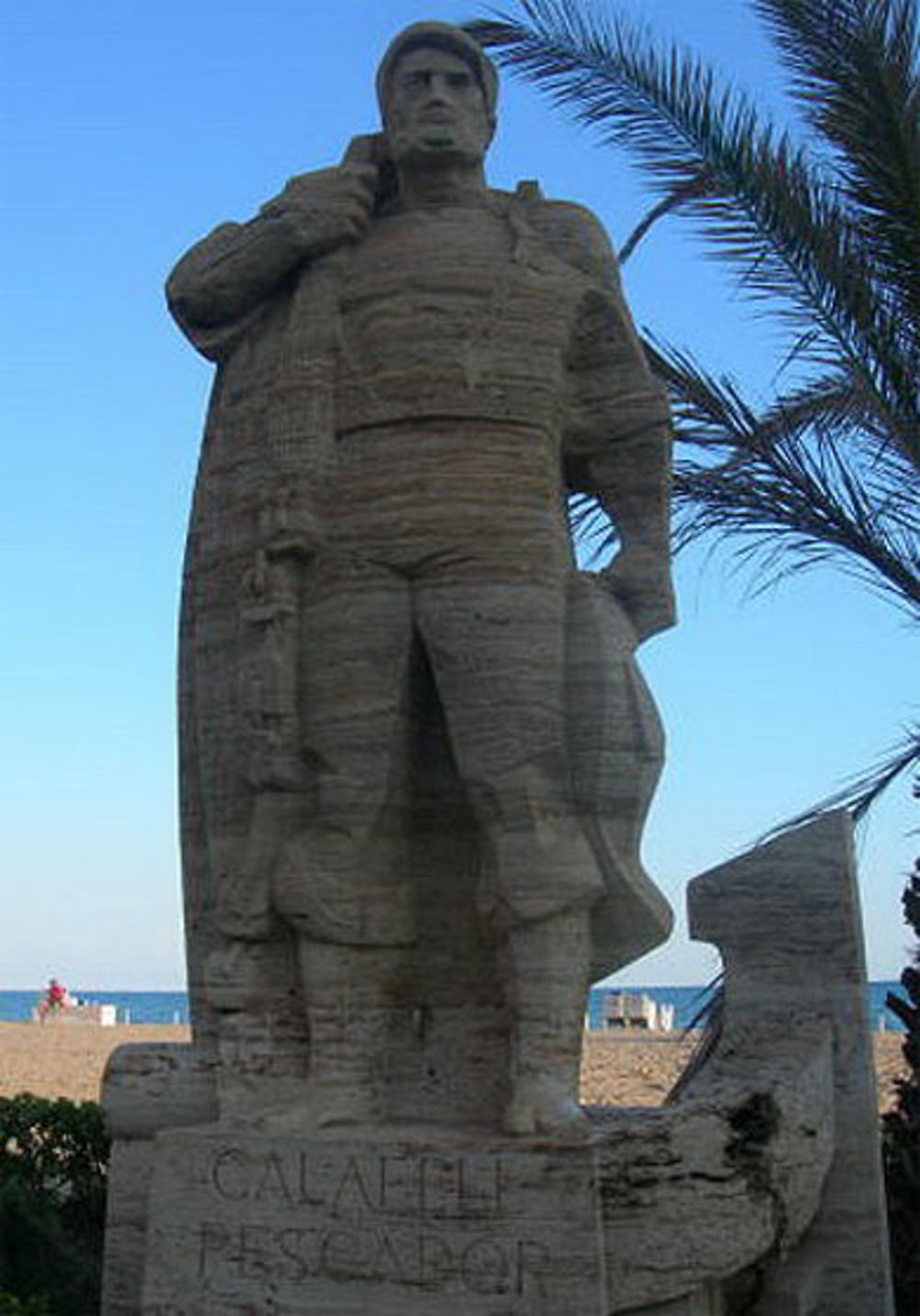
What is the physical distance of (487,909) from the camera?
5.02 meters

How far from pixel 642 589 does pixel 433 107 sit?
1.70 meters

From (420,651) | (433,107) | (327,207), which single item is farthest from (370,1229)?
(433,107)

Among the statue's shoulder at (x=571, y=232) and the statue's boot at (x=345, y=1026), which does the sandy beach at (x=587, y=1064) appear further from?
the statue's shoulder at (x=571, y=232)

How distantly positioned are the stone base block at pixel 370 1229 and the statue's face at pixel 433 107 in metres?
3.10

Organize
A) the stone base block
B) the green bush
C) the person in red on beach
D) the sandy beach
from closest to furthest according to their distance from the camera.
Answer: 1. the stone base block
2. the green bush
3. the sandy beach
4. the person in red on beach

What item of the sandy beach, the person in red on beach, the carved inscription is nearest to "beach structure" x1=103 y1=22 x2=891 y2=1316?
the carved inscription

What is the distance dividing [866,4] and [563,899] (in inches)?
192

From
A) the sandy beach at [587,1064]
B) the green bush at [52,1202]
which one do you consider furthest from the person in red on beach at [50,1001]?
the green bush at [52,1202]

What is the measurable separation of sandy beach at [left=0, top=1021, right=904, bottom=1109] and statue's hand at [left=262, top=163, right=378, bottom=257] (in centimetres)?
430

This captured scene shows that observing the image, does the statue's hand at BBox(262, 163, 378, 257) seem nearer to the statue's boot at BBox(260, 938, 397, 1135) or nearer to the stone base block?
the statue's boot at BBox(260, 938, 397, 1135)

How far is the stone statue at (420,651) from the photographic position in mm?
5035

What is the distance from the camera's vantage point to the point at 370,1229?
4.61m

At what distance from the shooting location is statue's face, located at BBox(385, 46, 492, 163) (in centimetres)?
553

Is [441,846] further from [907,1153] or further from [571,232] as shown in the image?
[907,1153]
